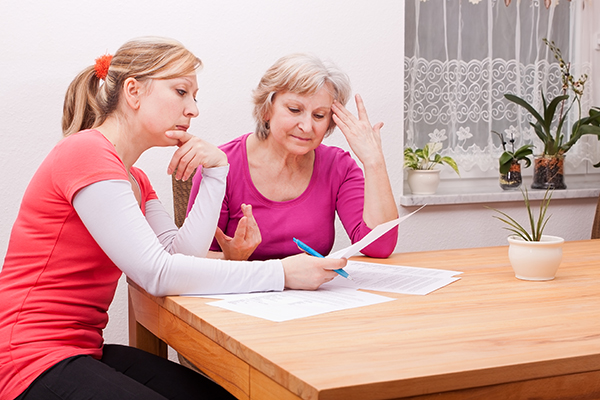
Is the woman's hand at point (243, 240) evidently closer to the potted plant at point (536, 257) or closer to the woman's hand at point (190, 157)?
the woman's hand at point (190, 157)

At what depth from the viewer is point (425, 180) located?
2852 millimetres

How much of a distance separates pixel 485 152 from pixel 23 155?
6.86 ft

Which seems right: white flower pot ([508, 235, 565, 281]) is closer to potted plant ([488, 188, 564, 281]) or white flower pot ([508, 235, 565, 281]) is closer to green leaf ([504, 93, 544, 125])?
potted plant ([488, 188, 564, 281])

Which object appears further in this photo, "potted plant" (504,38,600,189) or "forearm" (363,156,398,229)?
"potted plant" (504,38,600,189)

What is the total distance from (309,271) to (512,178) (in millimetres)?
2029

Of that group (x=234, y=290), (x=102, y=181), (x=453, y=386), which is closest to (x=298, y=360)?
(x=453, y=386)

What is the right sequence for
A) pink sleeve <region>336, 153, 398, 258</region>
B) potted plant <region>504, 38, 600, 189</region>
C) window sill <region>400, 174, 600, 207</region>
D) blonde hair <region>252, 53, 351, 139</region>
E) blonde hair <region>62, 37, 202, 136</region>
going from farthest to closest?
potted plant <region>504, 38, 600, 189</region> < window sill <region>400, 174, 600, 207</region> < pink sleeve <region>336, 153, 398, 258</region> < blonde hair <region>252, 53, 351, 139</region> < blonde hair <region>62, 37, 202, 136</region>

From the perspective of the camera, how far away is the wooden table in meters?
0.75

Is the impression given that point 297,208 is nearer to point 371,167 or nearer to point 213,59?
point 371,167

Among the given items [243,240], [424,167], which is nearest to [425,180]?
[424,167]

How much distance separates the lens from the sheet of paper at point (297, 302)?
3.44 feet

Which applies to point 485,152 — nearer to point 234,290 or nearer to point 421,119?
point 421,119

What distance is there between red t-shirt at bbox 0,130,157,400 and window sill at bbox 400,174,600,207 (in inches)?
69.9

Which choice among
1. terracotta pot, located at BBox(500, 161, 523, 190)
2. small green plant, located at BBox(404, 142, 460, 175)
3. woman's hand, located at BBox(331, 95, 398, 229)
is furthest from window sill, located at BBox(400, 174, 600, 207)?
woman's hand, located at BBox(331, 95, 398, 229)
